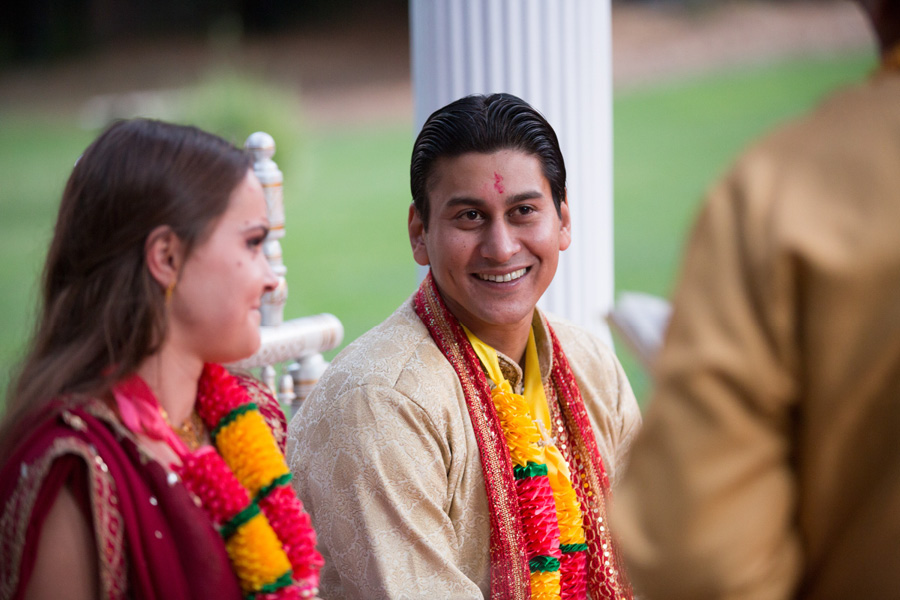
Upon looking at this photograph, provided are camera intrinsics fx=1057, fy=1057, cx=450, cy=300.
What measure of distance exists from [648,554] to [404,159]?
19.9 metres

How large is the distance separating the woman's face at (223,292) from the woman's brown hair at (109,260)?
1.1 inches

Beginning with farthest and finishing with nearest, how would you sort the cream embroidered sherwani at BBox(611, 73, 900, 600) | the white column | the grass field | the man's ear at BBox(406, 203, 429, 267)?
the grass field < the white column < the man's ear at BBox(406, 203, 429, 267) < the cream embroidered sherwani at BBox(611, 73, 900, 600)

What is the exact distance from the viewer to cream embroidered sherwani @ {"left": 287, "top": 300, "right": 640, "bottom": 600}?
2150mm

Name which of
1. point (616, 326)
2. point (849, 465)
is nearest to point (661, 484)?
point (849, 465)

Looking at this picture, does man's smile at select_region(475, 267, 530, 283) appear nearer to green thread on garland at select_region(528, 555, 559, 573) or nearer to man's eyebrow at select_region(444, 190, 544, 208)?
man's eyebrow at select_region(444, 190, 544, 208)

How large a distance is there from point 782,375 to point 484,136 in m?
1.35

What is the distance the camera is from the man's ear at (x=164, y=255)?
1704 millimetres

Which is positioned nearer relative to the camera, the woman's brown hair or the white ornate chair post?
the woman's brown hair

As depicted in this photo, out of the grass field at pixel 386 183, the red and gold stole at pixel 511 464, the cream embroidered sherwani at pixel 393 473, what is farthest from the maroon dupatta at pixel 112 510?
the grass field at pixel 386 183

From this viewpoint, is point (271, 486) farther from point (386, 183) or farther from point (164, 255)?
point (386, 183)

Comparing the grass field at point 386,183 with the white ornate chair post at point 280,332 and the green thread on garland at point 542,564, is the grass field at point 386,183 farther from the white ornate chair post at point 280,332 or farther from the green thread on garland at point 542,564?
the green thread on garland at point 542,564

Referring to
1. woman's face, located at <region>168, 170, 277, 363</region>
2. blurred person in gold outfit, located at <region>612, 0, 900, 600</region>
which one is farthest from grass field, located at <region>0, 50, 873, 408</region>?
blurred person in gold outfit, located at <region>612, 0, 900, 600</region>

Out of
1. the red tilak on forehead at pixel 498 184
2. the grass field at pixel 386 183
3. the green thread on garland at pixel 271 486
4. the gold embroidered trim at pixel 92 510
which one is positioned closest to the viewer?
the gold embroidered trim at pixel 92 510

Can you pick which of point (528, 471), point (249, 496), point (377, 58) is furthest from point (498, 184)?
point (377, 58)
